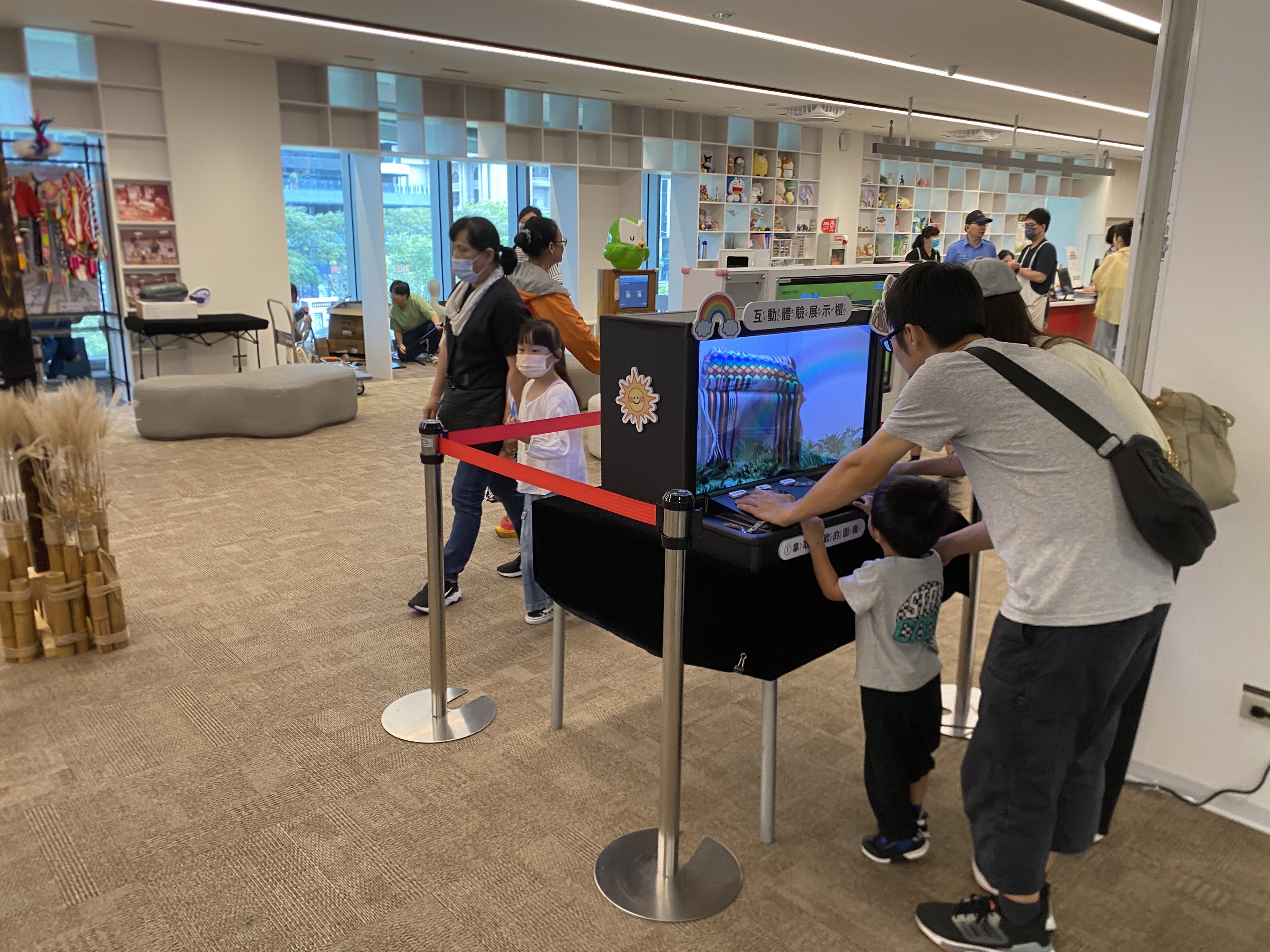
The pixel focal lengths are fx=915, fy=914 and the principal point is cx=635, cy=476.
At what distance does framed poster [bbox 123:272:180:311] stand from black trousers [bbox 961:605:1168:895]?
7973 mm

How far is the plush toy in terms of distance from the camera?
7.18 metres

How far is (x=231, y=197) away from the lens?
816cm

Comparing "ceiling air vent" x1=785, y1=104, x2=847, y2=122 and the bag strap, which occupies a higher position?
"ceiling air vent" x1=785, y1=104, x2=847, y2=122

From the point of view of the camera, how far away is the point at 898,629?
79.0 inches

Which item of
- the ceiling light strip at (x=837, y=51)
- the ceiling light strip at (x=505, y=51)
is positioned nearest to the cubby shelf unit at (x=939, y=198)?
the ceiling light strip at (x=505, y=51)


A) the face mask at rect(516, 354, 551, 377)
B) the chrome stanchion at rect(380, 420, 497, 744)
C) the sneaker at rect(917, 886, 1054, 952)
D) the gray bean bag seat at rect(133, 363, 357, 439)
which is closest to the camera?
the sneaker at rect(917, 886, 1054, 952)

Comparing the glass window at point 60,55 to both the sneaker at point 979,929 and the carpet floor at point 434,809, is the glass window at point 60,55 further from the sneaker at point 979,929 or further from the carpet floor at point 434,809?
the sneaker at point 979,929

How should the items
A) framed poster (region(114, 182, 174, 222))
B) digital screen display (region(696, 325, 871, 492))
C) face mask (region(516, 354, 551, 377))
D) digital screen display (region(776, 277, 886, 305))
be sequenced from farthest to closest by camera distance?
framed poster (region(114, 182, 174, 222))
digital screen display (region(776, 277, 886, 305))
face mask (region(516, 354, 551, 377))
digital screen display (region(696, 325, 871, 492))

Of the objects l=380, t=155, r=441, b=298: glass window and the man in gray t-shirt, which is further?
l=380, t=155, r=441, b=298: glass window

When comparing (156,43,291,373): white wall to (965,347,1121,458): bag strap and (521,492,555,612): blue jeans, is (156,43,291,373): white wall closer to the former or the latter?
(521,492,555,612): blue jeans

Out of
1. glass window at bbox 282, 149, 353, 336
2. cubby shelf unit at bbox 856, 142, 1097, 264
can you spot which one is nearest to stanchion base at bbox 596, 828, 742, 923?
glass window at bbox 282, 149, 353, 336

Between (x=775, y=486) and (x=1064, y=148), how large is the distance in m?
15.9

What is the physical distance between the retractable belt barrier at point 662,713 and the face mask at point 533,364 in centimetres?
48

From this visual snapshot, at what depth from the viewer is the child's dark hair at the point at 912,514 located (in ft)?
6.43
